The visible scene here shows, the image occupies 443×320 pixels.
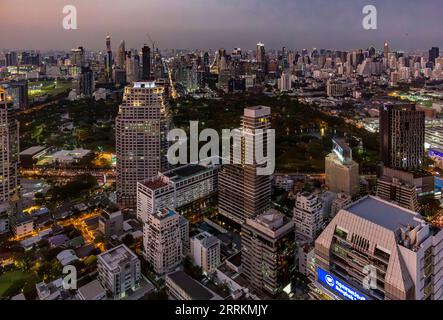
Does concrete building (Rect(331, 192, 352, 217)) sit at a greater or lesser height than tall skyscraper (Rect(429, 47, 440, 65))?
lesser

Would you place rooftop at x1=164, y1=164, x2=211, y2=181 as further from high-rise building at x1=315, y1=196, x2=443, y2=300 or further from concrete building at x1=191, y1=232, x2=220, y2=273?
high-rise building at x1=315, y1=196, x2=443, y2=300

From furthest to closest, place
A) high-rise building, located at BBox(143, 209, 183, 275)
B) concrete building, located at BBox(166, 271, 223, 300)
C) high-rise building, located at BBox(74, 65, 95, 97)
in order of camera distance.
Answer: high-rise building, located at BBox(74, 65, 95, 97), high-rise building, located at BBox(143, 209, 183, 275), concrete building, located at BBox(166, 271, 223, 300)

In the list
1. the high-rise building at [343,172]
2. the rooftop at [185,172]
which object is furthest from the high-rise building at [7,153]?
the high-rise building at [343,172]

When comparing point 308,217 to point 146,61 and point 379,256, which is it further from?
point 146,61

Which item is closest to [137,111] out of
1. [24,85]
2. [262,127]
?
[262,127]

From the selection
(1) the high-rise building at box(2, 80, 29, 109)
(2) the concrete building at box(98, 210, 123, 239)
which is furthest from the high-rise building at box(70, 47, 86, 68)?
(2) the concrete building at box(98, 210, 123, 239)
